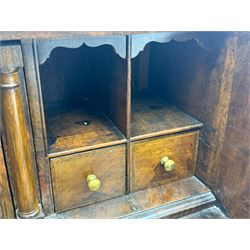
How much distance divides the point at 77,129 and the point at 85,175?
0.16 meters

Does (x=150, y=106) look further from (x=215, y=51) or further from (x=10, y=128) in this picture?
(x=10, y=128)

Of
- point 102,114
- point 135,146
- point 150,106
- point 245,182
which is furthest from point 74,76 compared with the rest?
point 245,182

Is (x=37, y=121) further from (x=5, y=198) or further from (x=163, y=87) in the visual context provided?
(x=163, y=87)

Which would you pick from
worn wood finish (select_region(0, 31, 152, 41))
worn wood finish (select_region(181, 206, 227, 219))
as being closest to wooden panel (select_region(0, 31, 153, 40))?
worn wood finish (select_region(0, 31, 152, 41))

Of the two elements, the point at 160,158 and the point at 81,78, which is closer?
the point at 160,158

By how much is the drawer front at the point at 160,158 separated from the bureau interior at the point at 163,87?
37 millimetres

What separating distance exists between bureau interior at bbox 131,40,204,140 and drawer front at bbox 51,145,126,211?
11 cm

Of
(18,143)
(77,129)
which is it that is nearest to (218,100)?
(77,129)

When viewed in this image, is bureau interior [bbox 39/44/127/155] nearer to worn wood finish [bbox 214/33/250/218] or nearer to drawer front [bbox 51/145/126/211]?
drawer front [bbox 51/145/126/211]

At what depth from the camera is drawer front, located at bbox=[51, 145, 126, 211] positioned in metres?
0.85

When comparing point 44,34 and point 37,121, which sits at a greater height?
point 44,34

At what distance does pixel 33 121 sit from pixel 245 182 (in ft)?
2.10

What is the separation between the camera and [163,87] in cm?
118

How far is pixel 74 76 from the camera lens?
117 centimetres
